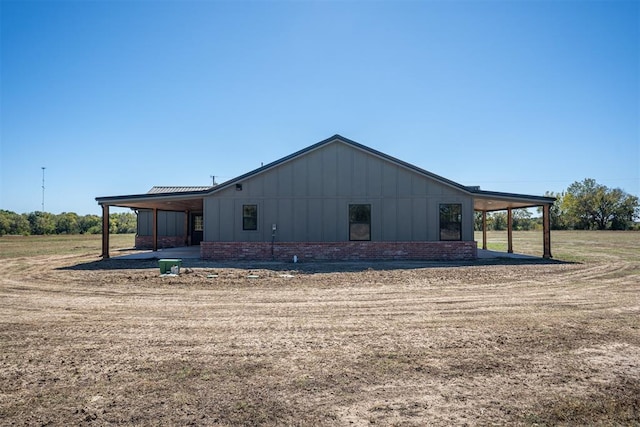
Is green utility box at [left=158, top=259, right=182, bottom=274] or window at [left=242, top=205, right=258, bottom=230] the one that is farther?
window at [left=242, top=205, right=258, bottom=230]

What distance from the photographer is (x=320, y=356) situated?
4688 millimetres

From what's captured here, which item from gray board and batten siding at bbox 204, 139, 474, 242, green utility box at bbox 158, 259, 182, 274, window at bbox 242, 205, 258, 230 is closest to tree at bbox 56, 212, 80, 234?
gray board and batten siding at bbox 204, 139, 474, 242

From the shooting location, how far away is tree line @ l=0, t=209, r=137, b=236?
48594 millimetres

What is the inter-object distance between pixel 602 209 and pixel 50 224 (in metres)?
89.6

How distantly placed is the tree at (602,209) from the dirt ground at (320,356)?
63.7 meters

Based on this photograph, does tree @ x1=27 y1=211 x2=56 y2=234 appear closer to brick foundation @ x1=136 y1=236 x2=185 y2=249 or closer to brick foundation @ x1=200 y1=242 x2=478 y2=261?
brick foundation @ x1=136 y1=236 x2=185 y2=249

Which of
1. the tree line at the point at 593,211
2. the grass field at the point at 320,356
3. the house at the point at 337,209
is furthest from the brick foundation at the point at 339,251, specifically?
the tree line at the point at 593,211

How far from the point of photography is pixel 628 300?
7965 millimetres

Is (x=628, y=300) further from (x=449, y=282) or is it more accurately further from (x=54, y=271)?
(x=54, y=271)

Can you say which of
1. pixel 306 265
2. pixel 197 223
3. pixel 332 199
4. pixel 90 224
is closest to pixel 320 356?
pixel 306 265

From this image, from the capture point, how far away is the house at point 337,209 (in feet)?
54.1

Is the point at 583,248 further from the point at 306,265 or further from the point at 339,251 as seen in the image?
the point at 306,265

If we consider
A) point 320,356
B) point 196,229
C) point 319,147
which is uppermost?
point 319,147

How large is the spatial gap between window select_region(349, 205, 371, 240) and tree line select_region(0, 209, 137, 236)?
5068 cm
